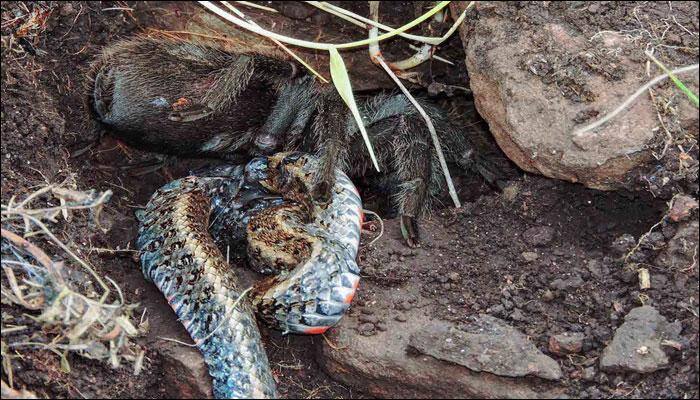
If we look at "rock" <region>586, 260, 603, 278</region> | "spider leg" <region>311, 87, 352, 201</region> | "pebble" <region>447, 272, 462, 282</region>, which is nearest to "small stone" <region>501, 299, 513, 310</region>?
"pebble" <region>447, 272, 462, 282</region>

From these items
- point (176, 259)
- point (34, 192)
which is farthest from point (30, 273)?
point (176, 259)

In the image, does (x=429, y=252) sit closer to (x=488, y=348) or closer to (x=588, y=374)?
(x=488, y=348)

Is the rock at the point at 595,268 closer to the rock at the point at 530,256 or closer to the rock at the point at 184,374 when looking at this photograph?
the rock at the point at 530,256

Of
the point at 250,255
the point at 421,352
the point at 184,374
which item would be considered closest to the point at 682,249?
the point at 421,352

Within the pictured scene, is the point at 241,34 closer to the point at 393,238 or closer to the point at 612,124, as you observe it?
Answer: the point at 393,238

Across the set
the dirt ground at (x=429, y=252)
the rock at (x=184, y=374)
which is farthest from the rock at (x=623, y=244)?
the rock at (x=184, y=374)

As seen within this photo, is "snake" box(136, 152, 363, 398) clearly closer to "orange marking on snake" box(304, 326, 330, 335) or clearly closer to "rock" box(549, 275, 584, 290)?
"orange marking on snake" box(304, 326, 330, 335)
